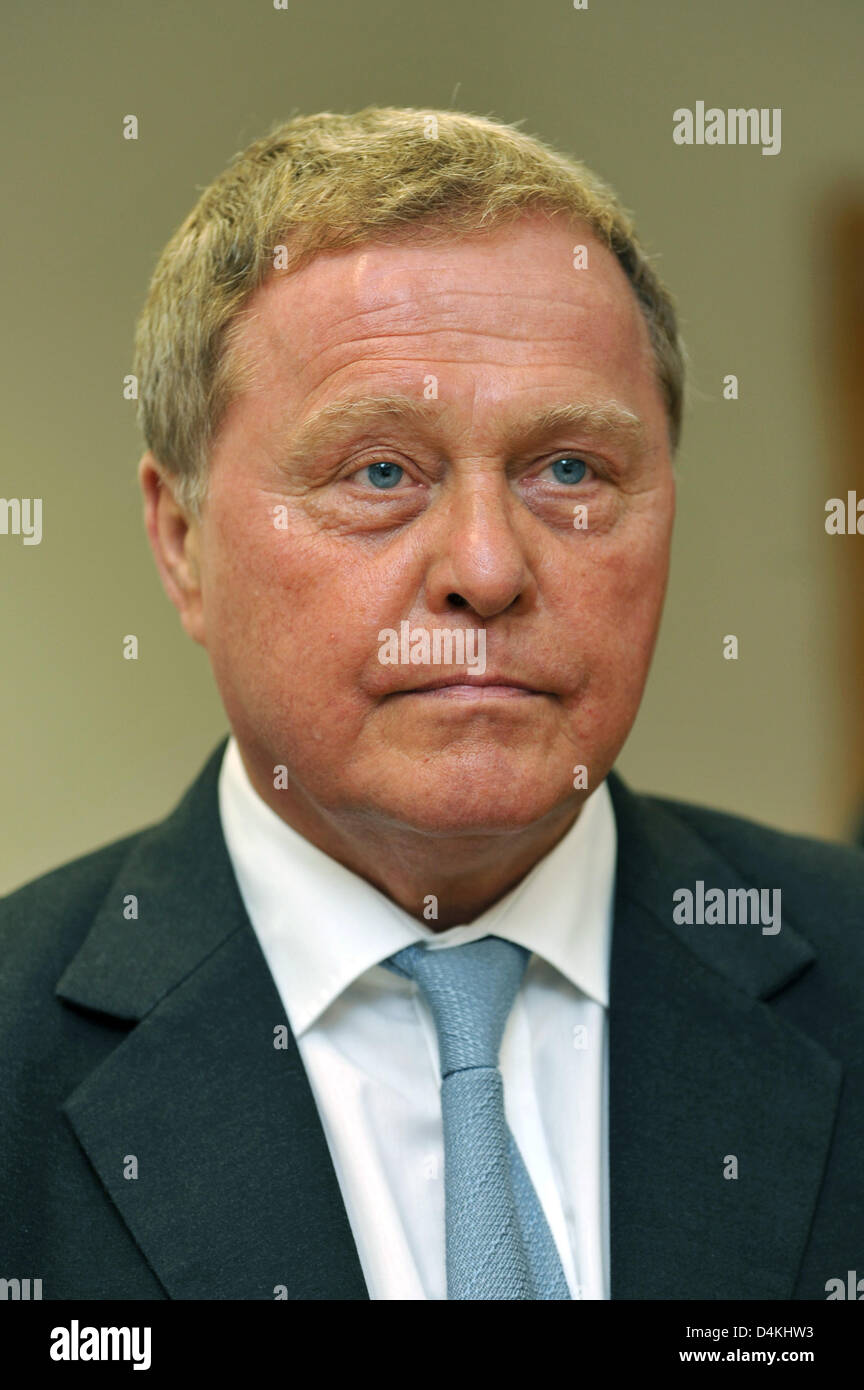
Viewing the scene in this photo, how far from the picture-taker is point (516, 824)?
1.33 meters

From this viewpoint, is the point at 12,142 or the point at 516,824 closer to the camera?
the point at 516,824

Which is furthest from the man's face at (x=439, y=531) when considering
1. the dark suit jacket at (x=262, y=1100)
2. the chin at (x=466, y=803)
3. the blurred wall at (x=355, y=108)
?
the blurred wall at (x=355, y=108)

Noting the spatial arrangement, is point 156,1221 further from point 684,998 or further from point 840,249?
point 840,249

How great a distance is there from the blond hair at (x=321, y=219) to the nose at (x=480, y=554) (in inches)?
10.8

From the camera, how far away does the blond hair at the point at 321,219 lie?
→ 137 centimetres

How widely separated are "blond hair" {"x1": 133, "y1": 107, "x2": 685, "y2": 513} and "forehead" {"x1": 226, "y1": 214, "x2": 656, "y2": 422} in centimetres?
2

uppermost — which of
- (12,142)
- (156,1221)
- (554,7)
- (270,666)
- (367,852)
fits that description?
(554,7)

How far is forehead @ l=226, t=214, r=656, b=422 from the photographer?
133 centimetres

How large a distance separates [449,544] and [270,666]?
0.22 metres

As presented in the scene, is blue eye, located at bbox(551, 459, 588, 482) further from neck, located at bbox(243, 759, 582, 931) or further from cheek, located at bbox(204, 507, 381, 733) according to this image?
neck, located at bbox(243, 759, 582, 931)

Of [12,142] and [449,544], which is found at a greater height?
[12,142]

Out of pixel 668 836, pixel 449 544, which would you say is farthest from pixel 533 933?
pixel 449 544

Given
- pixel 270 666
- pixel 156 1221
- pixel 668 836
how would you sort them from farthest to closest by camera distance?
pixel 668 836, pixel 270 666, pixel 156 1221

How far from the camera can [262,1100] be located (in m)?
1.31
